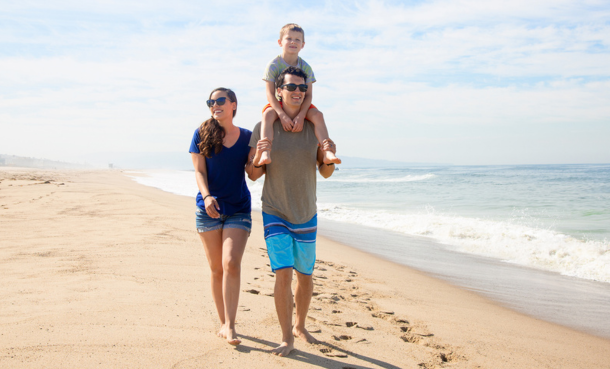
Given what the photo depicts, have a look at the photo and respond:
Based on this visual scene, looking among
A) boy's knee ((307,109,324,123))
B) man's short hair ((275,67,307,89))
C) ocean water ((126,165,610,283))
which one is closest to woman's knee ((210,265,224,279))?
boy's knee ((307,109,324,123))

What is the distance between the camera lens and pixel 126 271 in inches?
178

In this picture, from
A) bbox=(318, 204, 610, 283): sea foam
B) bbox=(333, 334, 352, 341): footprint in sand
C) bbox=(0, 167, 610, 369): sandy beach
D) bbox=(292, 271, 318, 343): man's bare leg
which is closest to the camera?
bbox=(0, 167, 610, 369): sandy beach

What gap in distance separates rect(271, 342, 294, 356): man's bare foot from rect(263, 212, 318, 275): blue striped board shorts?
1.67 feet

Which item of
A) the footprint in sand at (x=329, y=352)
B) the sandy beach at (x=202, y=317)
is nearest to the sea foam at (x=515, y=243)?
the sandy beach at (x=202, y=317)

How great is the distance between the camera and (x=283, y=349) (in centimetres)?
293

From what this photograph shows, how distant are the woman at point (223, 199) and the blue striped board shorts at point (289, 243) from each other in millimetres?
258

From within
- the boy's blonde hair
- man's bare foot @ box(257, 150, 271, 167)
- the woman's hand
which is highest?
the boy's blonde hair

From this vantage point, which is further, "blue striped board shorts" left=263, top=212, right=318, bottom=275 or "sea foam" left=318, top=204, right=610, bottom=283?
"sea foam" left=318, top=204, right=610, bottom=283

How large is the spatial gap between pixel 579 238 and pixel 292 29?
353 inches

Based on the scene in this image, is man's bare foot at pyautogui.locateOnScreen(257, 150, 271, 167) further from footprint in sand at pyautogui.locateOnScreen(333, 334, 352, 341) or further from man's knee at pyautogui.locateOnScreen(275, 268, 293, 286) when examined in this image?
footprint in sand at pyautogui.locateOnScreen(333, 334, 352, 341)

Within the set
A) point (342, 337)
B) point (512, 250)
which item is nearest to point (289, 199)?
point (342, 337)

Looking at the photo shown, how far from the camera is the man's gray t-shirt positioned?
3.07 meters

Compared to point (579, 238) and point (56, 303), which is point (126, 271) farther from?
point (579, 238)

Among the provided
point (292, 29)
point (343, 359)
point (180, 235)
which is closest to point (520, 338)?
point (343, 359)
